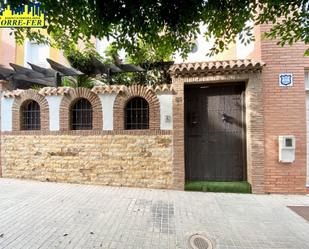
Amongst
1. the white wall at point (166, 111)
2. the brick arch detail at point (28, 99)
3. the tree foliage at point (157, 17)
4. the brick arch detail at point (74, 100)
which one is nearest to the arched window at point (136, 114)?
the white wall at point (166, 111)

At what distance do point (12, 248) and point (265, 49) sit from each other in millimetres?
6577

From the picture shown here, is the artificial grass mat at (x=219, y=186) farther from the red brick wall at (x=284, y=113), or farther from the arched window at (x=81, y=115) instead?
the arched window at (x=81, y=115)

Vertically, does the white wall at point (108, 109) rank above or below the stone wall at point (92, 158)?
above

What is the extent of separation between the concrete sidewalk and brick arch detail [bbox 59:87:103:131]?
1814 millimetres

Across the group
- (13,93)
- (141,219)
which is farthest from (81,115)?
(141,219)

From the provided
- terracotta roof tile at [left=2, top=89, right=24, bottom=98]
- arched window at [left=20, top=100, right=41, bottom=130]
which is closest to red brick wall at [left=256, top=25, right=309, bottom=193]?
arched window at [left=20, top=100, right=41, bottom=130]

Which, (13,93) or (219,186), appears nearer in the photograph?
(219,186)

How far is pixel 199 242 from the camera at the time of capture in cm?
345

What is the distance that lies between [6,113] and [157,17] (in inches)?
258

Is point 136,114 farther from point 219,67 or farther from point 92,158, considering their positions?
point 219,67

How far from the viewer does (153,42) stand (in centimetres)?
311

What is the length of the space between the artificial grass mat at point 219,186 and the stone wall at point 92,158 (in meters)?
0.62

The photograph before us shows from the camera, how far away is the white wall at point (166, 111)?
6.15 metres

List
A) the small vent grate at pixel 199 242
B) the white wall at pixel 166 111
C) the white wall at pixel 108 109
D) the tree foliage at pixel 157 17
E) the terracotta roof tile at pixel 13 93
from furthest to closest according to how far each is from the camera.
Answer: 1. the terracotta roof tile at pixel 13 93
2. the white wall at pixel 108 109
3. the white wall at pixel 166 111
4. the small vent grate at pixel 199 242
5. the tree foliage at pixel 157 17
